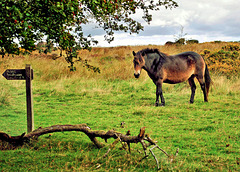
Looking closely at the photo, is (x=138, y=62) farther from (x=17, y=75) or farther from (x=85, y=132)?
(x=85, y=132)

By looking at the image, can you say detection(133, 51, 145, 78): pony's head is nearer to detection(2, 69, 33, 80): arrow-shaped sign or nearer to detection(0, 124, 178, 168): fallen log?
detection(2, 69, 33, 80): arrow-shaped sign

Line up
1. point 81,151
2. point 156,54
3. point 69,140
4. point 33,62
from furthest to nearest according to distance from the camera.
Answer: point 33,62 < point 156,54 < point 69,140 < point 81,151

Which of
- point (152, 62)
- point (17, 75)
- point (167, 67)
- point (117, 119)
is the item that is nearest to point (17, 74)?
point (17, 75)

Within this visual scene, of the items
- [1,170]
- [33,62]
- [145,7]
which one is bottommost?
[1,170]

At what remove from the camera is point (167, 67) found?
431 inches

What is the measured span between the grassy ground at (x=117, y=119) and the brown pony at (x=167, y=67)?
101 cm

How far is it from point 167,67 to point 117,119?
328 centimetres

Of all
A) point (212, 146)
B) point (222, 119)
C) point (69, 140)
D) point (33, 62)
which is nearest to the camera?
point (212, 146)

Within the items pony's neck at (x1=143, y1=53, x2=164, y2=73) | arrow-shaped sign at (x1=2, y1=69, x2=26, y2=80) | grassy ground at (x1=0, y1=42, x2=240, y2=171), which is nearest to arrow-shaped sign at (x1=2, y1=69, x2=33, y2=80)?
arrow-shaped sign at (x1=2, y1=69, x2=26, y2=80)

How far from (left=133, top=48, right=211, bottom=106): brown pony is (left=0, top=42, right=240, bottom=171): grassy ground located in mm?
1007

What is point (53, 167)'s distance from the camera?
5105mm

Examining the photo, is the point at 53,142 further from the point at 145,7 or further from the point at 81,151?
the point at 145,7

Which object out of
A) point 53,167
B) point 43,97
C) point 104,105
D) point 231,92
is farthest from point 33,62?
point 53,167

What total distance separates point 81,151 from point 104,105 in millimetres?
5452
